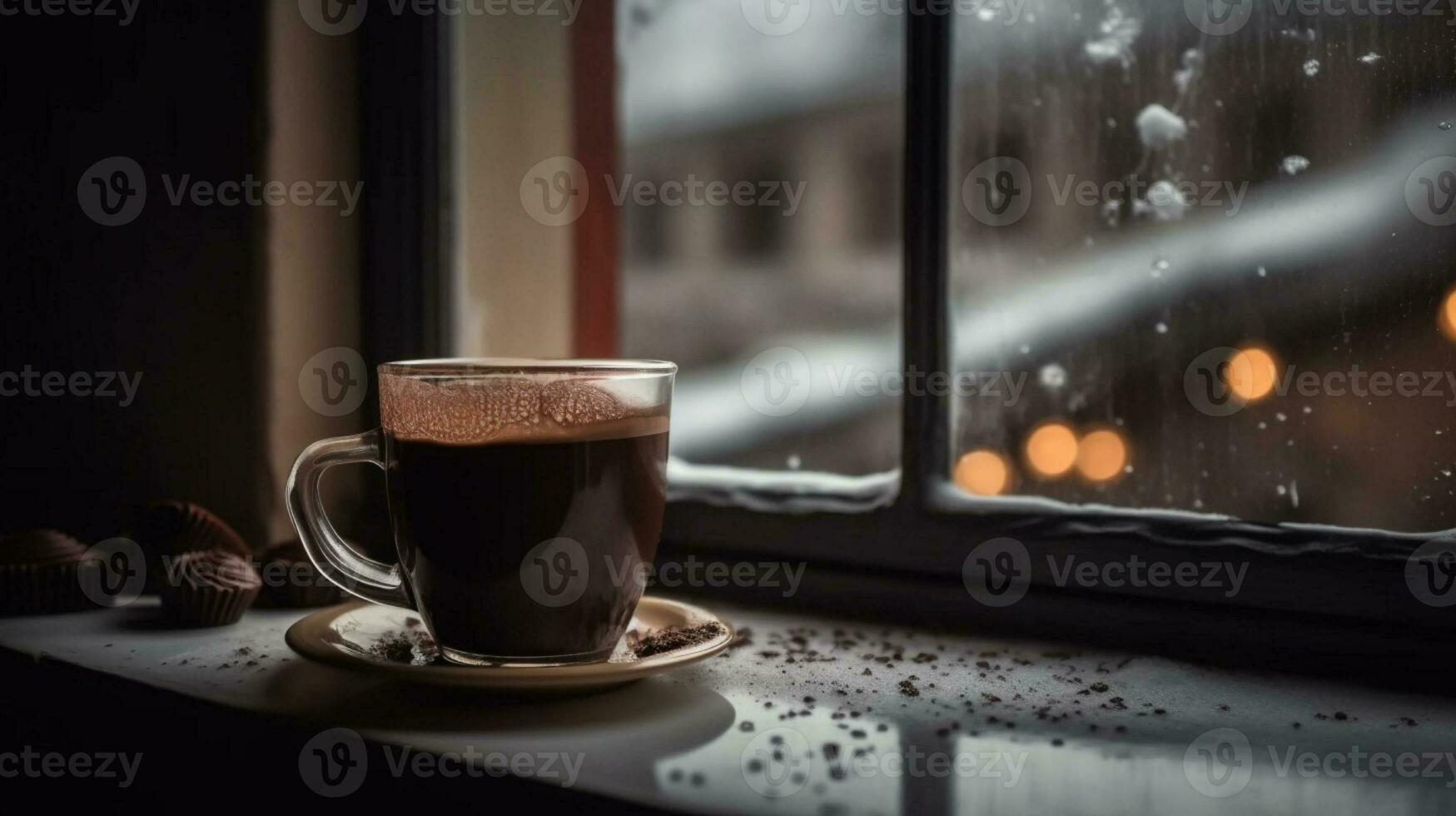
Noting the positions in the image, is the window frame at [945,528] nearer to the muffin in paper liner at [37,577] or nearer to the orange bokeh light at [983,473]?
the orange bokeh light at [983,473]

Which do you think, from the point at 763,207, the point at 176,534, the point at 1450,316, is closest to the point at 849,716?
the point at 1450,316

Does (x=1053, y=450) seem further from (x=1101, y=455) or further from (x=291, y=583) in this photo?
(x=291, y=583)

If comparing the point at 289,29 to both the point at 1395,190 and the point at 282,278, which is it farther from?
the point at 1395,190

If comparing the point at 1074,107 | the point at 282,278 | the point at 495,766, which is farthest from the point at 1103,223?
the point at 282,278

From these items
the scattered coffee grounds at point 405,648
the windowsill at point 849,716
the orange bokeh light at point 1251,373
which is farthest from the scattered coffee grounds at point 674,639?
the orange bokeh light at point 1251,373

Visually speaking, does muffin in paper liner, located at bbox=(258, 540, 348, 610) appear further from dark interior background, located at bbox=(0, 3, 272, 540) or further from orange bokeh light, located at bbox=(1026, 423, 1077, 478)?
orange bokeh light, located at bbox=(1026, 423, 1077, 478)

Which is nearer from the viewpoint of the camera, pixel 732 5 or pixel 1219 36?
pixel 1219 36

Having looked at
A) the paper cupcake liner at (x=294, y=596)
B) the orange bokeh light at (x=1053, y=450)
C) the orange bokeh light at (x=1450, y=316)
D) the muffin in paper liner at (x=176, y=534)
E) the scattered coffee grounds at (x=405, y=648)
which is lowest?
the paper cupcake liner at (x=294, y=596)
